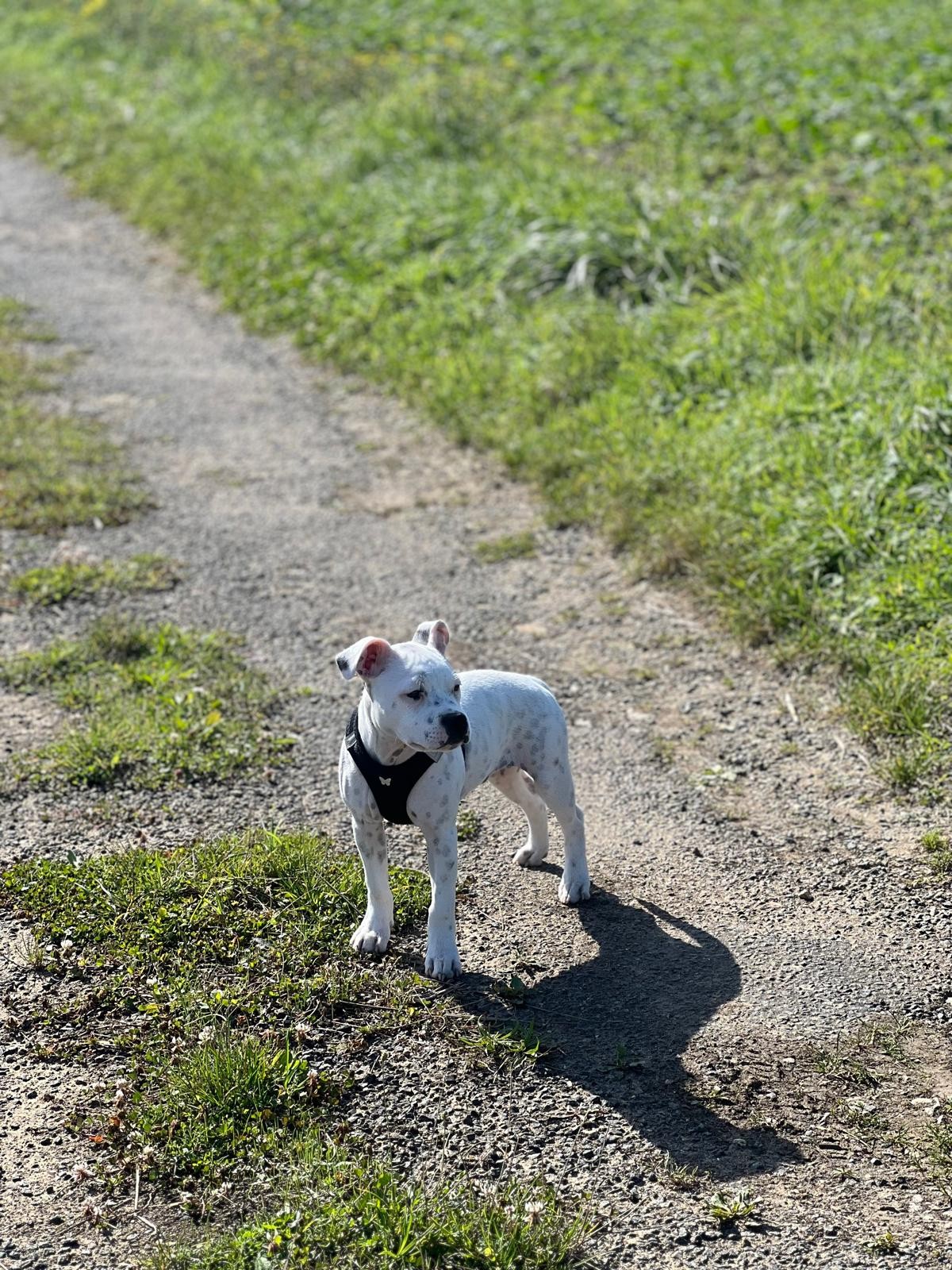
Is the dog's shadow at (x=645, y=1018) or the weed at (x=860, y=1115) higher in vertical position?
the weed at (x=860, y=1115)

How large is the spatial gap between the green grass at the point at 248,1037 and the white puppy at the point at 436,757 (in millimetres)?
253

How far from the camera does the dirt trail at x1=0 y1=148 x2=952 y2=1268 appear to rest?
3.65 m

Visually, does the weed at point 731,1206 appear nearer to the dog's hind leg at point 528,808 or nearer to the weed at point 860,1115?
the weed at point 860,1115

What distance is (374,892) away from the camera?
173 inches

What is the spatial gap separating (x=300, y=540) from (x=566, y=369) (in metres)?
2.16

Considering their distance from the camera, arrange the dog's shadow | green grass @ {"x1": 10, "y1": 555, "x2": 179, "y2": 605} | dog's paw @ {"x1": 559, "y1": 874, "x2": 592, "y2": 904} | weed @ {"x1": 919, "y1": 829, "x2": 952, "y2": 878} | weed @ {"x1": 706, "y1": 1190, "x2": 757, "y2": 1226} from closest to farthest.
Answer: weed @ {"x1": 706, "y1": 1190, "x2": 757, "y2": 1226}, the dog's shadow, dog's paw @ {"x1": 559, "y1": 874, "x2": 592, "y2": 904}, weed @ {"x1": 919, "y1": 829, "x2": 952, "y2": 878}, green grass @ {"x1": 10, "y1": 555, "x2": 179, "y2": 605}

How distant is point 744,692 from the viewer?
6.20 m

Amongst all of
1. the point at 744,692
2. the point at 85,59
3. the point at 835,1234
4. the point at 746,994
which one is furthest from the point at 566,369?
the point at 85,59

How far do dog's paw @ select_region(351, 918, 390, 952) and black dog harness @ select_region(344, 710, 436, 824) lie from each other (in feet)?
1.39

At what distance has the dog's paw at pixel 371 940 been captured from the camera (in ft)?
14.5

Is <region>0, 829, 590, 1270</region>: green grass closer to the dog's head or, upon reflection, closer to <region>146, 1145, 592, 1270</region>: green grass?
<region>146, 1145, 592, 1270</region>: green grass

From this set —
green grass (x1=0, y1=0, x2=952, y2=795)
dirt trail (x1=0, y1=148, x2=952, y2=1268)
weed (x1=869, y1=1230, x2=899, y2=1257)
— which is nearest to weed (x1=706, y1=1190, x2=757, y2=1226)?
dirt trail (x1=0, y1=148, x2=952, y2=1268)

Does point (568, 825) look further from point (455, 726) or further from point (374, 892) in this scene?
point (455, 726)

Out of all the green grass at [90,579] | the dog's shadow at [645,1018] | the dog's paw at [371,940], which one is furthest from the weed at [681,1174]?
the green grass at [90,579]
